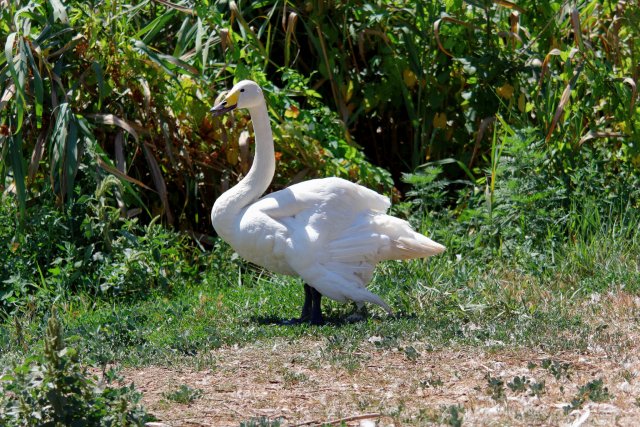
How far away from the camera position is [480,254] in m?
7.37

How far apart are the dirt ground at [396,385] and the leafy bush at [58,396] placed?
0.33 m

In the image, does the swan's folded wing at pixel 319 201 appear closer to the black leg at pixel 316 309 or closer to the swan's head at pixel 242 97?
the black leg at pixel 316 309

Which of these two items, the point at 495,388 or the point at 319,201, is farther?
the point at 319,201

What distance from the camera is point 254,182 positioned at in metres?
6.19

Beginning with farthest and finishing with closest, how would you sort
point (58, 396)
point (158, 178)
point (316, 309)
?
1. point (158, 178)
2. point (316, 309)
3. point (58, 396)

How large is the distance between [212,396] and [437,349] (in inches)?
46.8

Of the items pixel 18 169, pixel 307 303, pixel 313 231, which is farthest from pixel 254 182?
pixel 18 169

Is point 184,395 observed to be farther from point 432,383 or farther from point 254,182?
point 254,182

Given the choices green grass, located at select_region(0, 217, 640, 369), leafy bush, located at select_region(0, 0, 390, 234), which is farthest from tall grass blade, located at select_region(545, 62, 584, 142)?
leafy bush, located at select_region(0, 0, 390, 234)

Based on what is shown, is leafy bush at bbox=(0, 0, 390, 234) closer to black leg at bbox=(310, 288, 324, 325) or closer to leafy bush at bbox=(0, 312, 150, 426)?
black leg at bbox=(310, 288, 324, 325)

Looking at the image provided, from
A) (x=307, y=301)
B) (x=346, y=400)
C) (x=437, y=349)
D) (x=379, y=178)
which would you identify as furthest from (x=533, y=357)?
(x=379, y=178)

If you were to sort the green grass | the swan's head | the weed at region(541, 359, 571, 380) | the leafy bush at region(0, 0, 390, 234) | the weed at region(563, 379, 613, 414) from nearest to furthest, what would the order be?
the weed at region(563, 379, 613, 414) → the weed at region(541, 359, 571, 380) → the green grass → the swan's head → the leafy bush at region(0, 0, 390, 234)

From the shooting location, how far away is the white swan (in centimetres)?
583

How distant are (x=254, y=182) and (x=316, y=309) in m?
0.80
